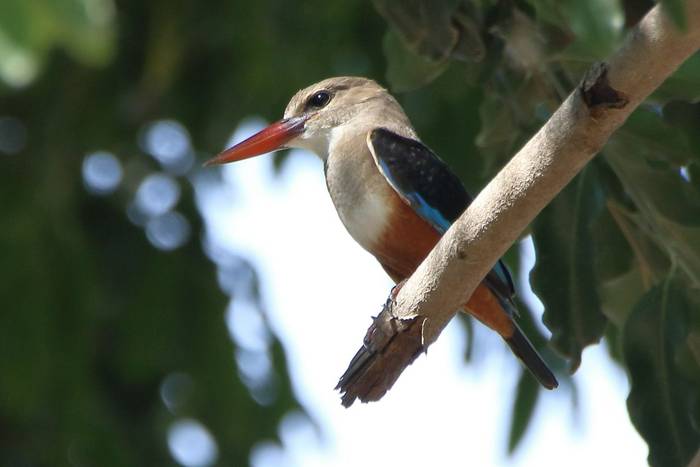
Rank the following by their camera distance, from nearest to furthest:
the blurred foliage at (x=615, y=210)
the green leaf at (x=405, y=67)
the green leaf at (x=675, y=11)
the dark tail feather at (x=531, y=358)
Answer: the green leaf at (x=675, y=11), the blurred foliage at (x=615, y=210), the green leaf at (x=405, y=67), the dark tail feather at (x=531, y=358)

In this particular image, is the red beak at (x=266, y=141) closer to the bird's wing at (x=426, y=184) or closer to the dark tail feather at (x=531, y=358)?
the bird's wing at (x=426, y=184)

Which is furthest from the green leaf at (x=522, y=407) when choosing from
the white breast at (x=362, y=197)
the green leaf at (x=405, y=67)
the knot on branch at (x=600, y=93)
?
the knot on branch at (x=600, y=93)

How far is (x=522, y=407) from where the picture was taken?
18.3 ft

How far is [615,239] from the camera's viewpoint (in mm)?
3463

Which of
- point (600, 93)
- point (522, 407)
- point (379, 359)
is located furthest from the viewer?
point (522, 407)

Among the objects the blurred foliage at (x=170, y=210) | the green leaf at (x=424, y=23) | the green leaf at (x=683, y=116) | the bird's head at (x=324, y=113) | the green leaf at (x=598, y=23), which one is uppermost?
the green leaf at (x=598, y=23)

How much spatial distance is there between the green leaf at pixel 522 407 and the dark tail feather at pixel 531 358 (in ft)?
4.85

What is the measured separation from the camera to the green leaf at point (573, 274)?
3297 millimetres

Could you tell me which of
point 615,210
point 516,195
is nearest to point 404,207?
point 615,210

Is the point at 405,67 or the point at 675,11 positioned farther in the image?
the point at 405,67

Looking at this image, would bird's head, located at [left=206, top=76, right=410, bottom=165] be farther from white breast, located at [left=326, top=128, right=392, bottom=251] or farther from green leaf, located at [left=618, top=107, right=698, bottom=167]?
green leaf, located at [left=618, top=107, right=698, bottom=167]

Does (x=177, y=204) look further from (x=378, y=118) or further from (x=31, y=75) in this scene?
(x=31, y=75)

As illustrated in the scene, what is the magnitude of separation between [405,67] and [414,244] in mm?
560

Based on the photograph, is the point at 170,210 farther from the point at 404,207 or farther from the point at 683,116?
the point at 683,116
